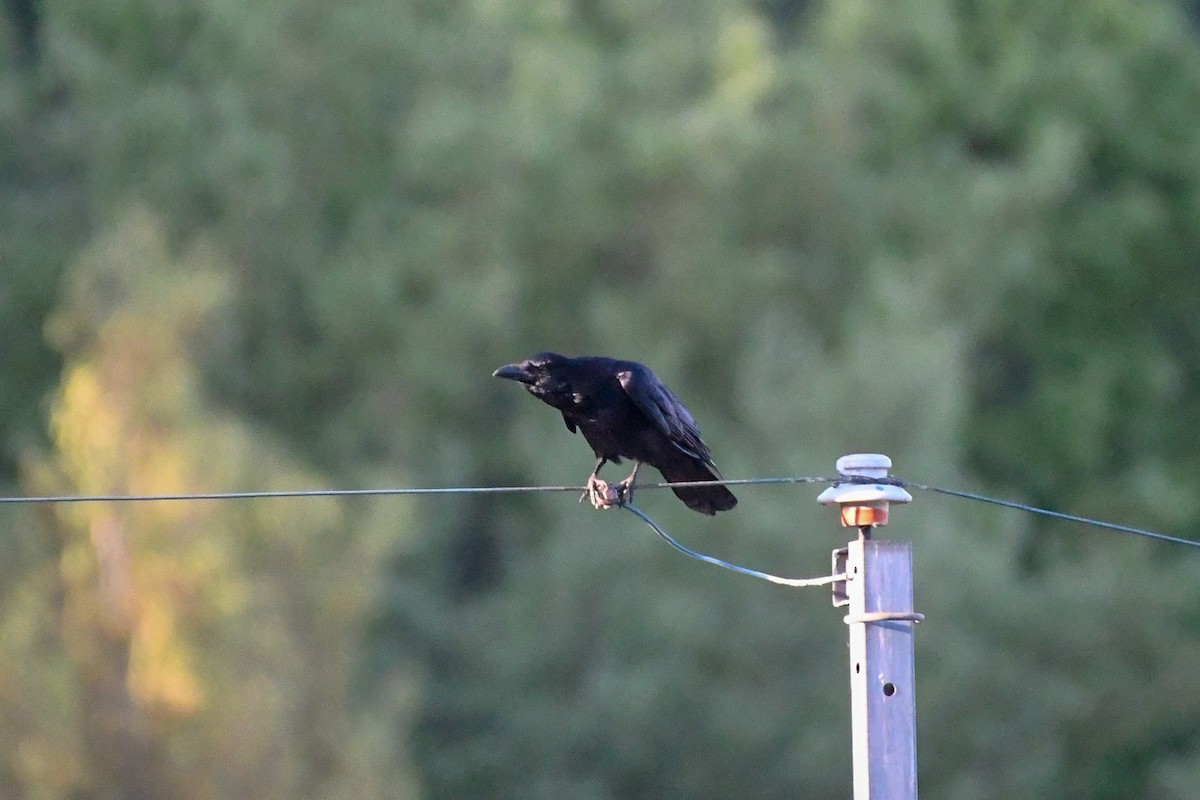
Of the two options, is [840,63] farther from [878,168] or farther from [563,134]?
[563,134]

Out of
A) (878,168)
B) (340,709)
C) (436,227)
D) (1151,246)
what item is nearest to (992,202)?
(878,168)

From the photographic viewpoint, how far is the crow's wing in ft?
30.5

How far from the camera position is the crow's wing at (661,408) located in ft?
30.5

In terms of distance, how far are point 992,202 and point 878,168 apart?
1.81 m

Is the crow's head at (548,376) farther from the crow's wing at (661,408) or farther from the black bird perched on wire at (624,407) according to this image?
the crow's wing at (661,408)

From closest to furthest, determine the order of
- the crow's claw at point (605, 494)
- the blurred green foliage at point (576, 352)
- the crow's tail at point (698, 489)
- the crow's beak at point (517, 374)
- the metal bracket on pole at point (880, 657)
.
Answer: the metal bracket on pole at point (880, 657) < the crow's claw at point (605, 494) < the crow's tail at point (698, 489) < the crow's beak at point (517, 374) < the blurred green foliage at point (576, 352)

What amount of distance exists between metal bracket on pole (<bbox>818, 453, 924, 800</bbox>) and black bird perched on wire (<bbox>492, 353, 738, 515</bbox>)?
3.21 m

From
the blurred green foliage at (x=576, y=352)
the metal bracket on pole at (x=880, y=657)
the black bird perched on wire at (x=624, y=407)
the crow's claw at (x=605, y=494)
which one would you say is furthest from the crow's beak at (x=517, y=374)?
the blurred green foliage at (x=576, y=352)

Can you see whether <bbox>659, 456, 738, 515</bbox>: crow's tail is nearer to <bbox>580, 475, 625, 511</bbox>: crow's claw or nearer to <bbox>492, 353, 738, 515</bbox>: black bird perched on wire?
<bbox>492, 353, 738, 515</bbox>: black bird perched on wire

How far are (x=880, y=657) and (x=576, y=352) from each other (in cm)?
1891

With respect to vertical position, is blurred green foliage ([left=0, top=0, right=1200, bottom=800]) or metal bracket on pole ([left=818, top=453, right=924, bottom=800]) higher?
blurred green foliage ([left=0, top=0, right=1200, bottom=800])

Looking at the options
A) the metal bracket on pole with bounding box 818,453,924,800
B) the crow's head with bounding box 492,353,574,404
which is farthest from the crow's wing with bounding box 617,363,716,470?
the metal bracket on pole with bounding box 818,453,924,800

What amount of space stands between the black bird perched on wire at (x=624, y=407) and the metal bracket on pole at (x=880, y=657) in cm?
321

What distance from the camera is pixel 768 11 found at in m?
31.2
